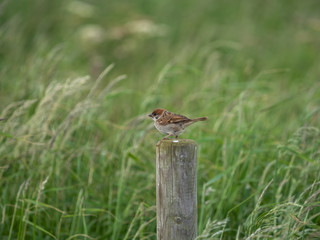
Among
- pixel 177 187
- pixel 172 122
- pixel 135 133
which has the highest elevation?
pixel 172 122

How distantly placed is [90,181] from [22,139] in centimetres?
69

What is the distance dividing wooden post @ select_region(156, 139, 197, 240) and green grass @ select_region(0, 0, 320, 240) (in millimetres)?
201

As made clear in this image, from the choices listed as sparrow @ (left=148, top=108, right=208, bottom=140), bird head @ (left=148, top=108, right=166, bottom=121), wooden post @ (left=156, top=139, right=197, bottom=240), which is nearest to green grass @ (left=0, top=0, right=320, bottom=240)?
wooden post @ (left=156, top=139, right=197, bottom=240)

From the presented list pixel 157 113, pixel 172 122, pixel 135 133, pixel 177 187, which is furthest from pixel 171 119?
pixel 135 133

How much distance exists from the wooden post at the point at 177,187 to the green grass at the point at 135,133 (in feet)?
0.66

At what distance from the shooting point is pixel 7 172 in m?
3.52

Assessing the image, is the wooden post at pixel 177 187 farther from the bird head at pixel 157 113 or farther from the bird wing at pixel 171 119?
the bird head at pixel 157 113

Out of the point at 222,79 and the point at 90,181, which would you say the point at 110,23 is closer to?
the point at 222,79

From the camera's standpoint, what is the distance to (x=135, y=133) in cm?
379

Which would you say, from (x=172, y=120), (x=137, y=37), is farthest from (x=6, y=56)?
(x=172, y=120)

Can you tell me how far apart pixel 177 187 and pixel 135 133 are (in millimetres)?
1451

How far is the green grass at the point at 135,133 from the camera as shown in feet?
10.3

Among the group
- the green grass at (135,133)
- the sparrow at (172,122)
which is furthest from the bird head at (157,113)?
the green grass at (135,133)

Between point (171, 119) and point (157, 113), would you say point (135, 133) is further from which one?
point (171, 119)
